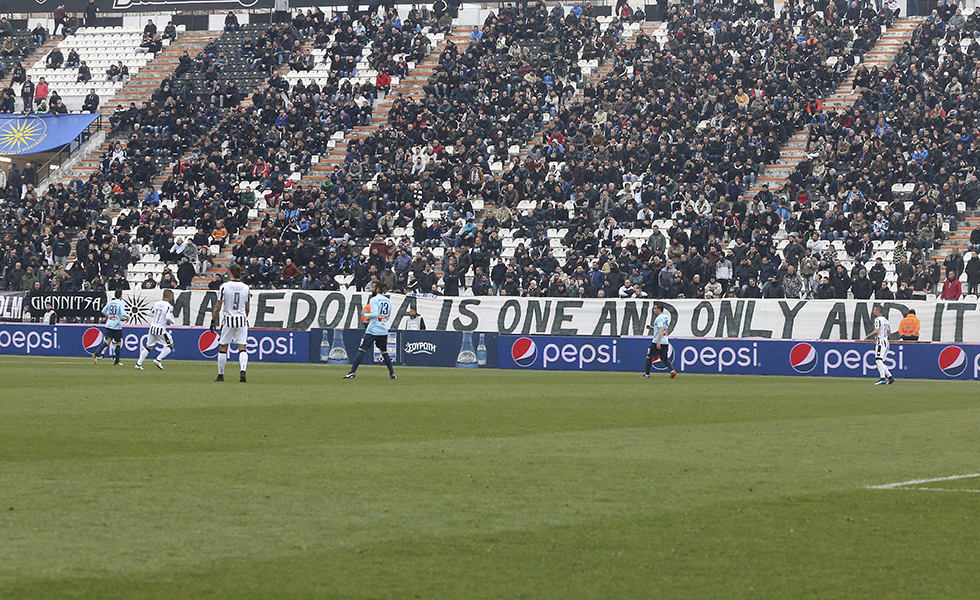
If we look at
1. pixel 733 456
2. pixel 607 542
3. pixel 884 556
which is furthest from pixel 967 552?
pixel 733 456

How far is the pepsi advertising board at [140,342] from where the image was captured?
40.5 m

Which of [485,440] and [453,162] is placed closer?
[485,440]

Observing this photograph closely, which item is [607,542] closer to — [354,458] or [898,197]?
[354,458]

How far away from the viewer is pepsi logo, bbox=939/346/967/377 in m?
33.8

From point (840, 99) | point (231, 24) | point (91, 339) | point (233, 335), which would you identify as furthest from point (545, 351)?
point (231, 24)

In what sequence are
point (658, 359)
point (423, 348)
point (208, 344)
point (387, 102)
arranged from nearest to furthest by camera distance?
point (658, 359) < point (423, 348) < point (208, 344) < point (387, 102)

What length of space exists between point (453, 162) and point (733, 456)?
3550 cm

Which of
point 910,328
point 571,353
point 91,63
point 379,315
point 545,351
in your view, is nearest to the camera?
point 379,315

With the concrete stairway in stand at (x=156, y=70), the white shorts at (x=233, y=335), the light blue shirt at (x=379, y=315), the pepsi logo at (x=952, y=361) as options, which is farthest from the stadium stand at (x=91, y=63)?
the pepsi logo at (x=952, y=361)

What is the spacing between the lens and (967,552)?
870 cm

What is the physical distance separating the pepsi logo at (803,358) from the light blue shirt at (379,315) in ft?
38.9

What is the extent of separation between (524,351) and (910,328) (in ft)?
32.7

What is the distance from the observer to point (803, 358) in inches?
1399

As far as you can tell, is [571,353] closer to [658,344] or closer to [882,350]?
[658,344]
